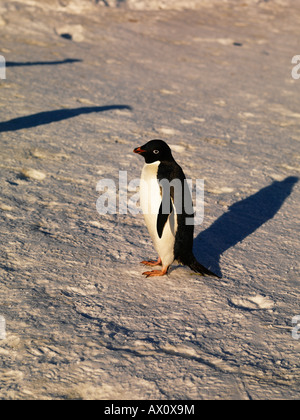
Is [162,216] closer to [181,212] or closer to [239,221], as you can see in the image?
[181,212]

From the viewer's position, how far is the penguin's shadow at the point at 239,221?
10.7 ft

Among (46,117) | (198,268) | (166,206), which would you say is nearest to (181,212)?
(166,206)

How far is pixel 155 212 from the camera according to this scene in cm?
281

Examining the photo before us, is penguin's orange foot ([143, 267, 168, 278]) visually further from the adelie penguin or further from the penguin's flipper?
the penguin's flipper

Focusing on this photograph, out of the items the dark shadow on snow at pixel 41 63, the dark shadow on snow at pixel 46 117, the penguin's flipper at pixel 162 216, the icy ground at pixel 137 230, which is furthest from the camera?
the dark shadow on snow at pixel 41 63

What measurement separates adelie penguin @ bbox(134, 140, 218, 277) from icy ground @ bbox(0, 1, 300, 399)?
0.19 m

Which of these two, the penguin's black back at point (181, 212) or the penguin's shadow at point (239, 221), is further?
the penguin's shadow at point (239, 221)

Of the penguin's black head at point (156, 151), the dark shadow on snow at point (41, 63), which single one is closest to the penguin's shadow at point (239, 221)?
the penguin's black head at point (156, 151)

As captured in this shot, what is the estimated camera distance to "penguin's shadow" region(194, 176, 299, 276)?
325 cm

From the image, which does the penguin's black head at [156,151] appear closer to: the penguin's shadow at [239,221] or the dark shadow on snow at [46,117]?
the penguin's shadow at [239,221]

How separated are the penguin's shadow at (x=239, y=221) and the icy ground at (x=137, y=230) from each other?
16 millimetres

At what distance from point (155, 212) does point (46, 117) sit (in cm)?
262

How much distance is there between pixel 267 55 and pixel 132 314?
658 cm

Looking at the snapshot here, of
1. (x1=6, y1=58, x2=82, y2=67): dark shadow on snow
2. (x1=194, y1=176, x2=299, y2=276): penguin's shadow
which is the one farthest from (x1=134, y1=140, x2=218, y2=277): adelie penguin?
(x1=6, y1=58, x2=82, y2=67): dark shadow on snow
